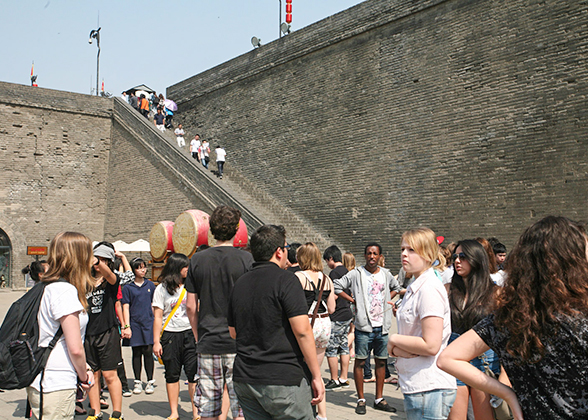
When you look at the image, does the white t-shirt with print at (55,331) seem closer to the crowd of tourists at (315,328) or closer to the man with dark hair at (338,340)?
the crowd of tourists at (315,328)

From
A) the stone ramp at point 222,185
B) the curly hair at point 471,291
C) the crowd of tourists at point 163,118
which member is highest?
the crowd of tourists at point 163,118

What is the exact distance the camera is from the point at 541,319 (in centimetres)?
167

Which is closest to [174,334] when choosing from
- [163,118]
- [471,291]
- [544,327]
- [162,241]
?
[471,291]

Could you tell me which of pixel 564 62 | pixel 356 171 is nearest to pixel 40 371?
pixel 564 62

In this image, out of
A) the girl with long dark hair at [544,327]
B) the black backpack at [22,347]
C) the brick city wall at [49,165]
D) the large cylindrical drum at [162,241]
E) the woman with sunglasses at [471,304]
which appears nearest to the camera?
the girl with long dark hair at [544,327]

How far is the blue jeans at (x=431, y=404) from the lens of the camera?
2.88m

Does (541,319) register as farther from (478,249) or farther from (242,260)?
(242,260)

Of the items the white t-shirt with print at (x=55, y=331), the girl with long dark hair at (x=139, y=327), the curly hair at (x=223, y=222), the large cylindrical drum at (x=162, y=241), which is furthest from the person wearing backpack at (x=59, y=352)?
the large cylindrical drum at (x=162, y=241)

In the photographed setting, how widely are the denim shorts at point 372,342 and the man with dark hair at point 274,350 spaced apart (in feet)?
8.92

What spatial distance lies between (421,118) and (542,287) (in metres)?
14.3

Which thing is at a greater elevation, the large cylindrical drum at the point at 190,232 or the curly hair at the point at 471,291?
the large cylindrical drum at the point at 190,232

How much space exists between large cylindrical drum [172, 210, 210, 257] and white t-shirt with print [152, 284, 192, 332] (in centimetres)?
707

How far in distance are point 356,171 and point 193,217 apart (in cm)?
629

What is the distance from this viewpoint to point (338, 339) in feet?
21.0
